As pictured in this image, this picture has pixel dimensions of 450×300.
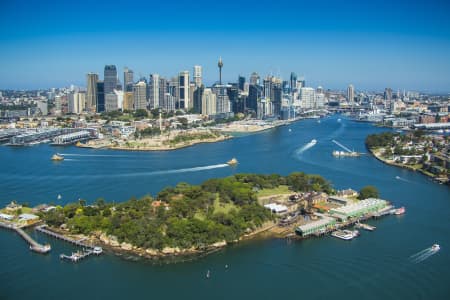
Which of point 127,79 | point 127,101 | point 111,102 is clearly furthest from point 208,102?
point 127,79

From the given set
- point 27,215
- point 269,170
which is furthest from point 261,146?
point 27,215

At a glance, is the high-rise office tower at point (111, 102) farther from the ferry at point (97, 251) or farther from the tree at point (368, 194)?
the ferry at point (97, 251)

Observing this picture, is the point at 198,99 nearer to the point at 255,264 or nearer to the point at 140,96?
the point at 140,96

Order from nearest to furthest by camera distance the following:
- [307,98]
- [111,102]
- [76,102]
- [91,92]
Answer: [111,102] < [76,102] < [91,92] < [307,98]

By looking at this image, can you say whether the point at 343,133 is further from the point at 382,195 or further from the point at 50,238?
the point at 50,238

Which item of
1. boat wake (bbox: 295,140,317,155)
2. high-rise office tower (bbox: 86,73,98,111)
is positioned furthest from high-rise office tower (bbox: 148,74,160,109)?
Result: boat wake (bbox: 295,140,317,155)
